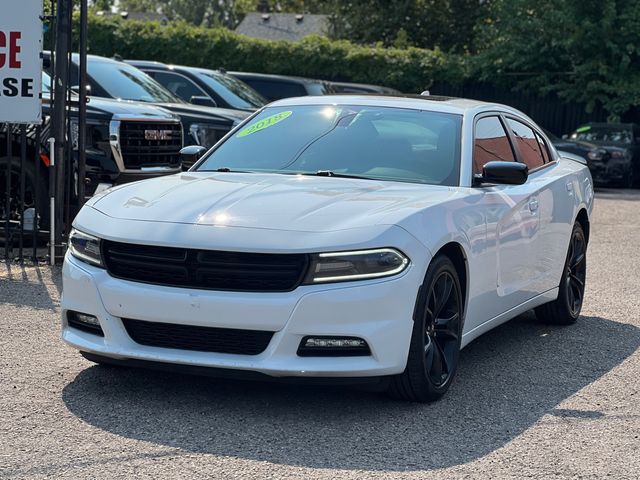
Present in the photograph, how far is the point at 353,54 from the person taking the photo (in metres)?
32.7

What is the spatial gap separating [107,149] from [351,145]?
4834 mm

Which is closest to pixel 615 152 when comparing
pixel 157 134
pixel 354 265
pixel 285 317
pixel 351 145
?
pixel 157 134

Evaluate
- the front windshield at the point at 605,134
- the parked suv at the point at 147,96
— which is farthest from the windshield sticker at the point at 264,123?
the front windshield at the point at 605,134

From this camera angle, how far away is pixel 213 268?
17.5 feet

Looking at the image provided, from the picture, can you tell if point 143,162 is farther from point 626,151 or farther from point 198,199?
point 626,151

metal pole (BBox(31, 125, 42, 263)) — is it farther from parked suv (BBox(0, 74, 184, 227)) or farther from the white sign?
the white sign

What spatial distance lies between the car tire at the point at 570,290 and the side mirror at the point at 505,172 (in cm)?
171

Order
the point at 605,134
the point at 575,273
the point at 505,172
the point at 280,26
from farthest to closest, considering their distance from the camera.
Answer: the point at 280,26 → the point at 605,134 → the point at 575,273 → the point at 505,172

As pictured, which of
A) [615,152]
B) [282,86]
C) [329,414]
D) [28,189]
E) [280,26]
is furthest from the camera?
[280,26]

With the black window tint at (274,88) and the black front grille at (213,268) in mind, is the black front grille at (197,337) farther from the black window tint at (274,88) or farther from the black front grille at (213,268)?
the black window tint at (274,88)

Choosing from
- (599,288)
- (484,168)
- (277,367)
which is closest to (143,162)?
(599,288)

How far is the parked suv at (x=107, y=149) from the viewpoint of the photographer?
1060 centimetres

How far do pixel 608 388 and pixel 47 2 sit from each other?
26.3 feet

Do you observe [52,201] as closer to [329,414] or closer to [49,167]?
[49,167]
